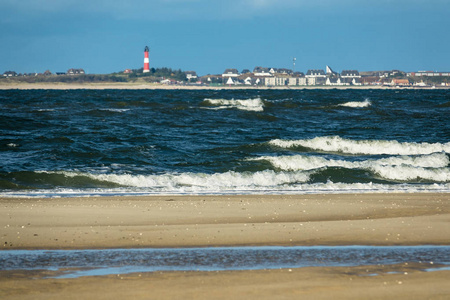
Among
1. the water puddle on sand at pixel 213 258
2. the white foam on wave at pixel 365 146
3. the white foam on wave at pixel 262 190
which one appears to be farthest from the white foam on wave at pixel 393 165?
the water puddle on sand at pixel 213 258

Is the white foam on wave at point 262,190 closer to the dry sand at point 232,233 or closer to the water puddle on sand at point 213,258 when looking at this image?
the dry sand at point 232,233

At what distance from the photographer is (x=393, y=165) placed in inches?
606

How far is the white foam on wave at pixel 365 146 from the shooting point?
1981cm

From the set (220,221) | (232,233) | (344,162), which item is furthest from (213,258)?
(344,162)

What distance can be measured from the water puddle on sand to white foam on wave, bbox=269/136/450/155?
1366 centimetres

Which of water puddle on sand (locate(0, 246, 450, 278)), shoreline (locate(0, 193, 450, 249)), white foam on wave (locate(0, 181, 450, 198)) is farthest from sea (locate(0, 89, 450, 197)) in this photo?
water puddle on sand (locate(0, 246, 450, 278))

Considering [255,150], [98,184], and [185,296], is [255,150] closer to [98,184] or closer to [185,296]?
[98,184]

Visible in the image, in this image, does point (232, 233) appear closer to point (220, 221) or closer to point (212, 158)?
point (220, 221)

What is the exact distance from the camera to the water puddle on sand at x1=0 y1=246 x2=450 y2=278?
5648mm

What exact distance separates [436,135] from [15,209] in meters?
18.9

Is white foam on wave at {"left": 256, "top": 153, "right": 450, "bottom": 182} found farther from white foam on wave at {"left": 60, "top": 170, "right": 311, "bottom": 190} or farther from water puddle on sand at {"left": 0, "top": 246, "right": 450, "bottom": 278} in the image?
water puddle on sand at {"left": 0, "top": 246, "right": 450, "bottom": 278}

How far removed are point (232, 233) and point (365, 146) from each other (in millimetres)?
13781

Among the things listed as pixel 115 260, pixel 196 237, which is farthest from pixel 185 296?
pixel 196 237

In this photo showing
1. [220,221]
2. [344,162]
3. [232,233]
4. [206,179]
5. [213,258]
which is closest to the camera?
[213,258]
